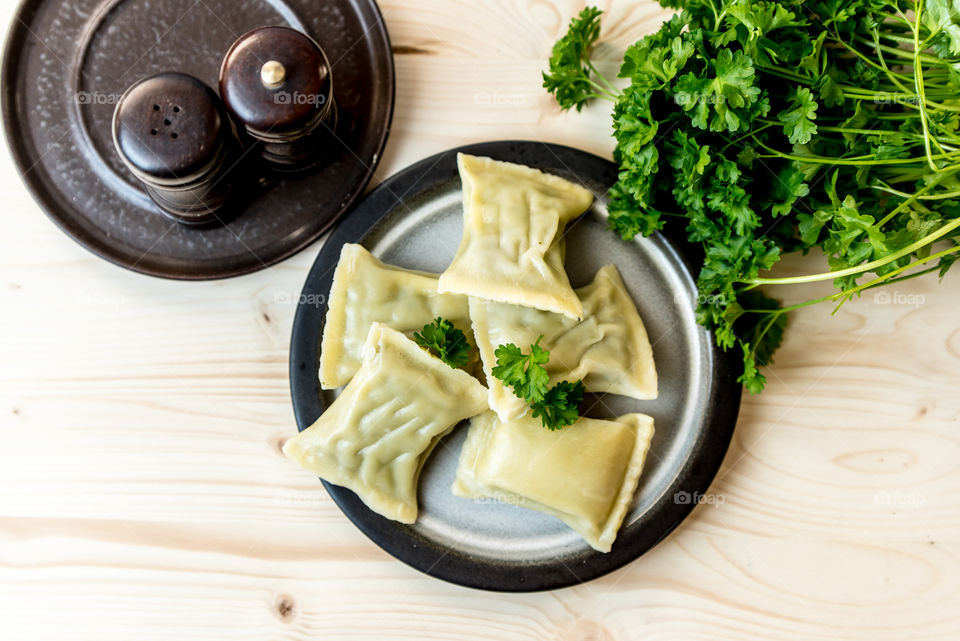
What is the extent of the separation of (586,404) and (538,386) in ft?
→ 1.24

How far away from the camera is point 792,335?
2385mm

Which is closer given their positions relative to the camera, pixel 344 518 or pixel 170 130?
pixel 170 130

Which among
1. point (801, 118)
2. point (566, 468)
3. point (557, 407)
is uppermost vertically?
point (801, 118)

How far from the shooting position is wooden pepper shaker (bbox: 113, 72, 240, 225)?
1873 millimetres

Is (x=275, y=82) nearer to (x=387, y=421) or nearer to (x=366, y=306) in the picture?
(x=366, y=306)

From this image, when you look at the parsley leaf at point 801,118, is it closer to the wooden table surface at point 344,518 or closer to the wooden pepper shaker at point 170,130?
the wooden table surface at point 344,518

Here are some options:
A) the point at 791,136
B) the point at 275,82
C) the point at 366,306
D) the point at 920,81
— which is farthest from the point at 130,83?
the point at 920,81

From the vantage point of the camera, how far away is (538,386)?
197 cm

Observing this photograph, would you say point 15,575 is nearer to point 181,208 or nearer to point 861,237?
point 181,208

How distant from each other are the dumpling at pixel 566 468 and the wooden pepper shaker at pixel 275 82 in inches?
41.0

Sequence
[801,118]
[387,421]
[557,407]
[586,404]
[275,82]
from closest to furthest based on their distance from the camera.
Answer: [801,118] < [275,82] < [557,407] < [387,421] < [586,404]

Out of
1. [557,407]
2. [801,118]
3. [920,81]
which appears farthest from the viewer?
[557,407]

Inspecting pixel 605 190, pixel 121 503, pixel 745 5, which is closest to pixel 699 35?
pixel 745 5

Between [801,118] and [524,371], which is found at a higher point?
[801,118]
